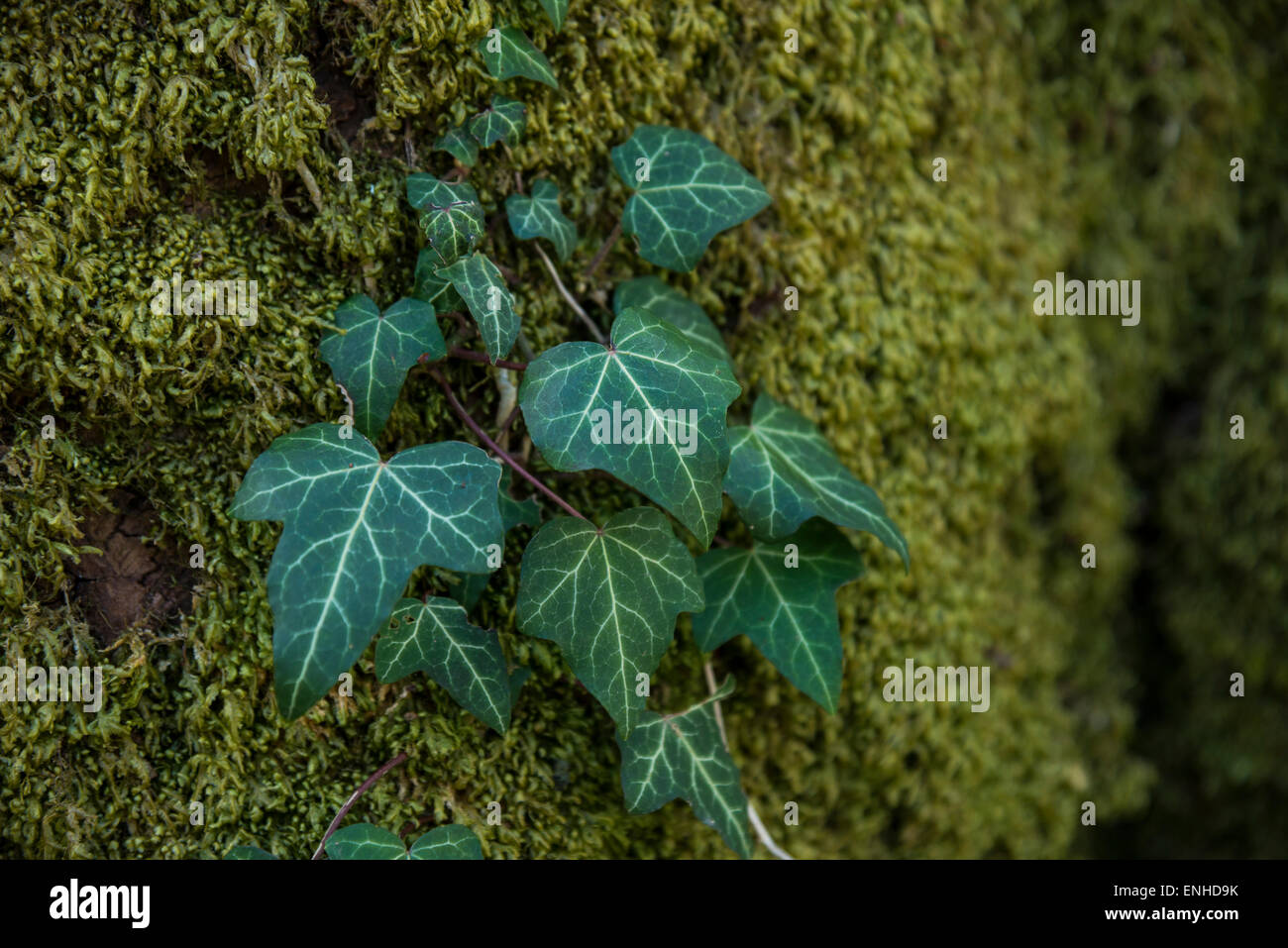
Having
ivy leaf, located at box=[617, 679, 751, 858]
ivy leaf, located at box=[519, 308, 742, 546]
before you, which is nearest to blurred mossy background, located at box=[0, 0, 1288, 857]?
ivy leaf, located at box=[617, 679, 751, 858]

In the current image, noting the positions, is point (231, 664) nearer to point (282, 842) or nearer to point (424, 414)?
point (282, 842)

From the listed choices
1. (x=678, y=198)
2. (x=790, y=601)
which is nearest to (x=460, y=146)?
(x=678, y=198)

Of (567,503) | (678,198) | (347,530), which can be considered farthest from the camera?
(678,198)

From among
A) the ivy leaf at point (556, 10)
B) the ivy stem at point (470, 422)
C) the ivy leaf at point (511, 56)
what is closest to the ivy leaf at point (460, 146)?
the ivy leaf at point (511, 56)

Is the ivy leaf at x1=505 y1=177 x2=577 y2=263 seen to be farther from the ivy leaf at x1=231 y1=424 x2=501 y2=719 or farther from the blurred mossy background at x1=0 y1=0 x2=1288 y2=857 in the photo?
the ivy leaf at x1=231 y1=424 x2=501 y2=719

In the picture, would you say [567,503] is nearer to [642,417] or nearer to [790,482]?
[642,417]

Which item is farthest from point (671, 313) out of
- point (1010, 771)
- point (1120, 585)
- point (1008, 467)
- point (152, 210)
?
point (1120, 585)
